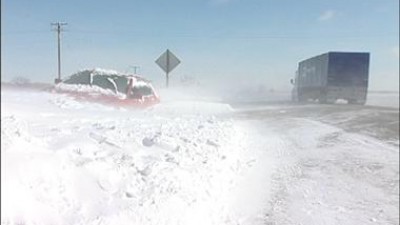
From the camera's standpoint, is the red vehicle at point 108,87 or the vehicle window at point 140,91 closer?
the red vehicle at point 108,87

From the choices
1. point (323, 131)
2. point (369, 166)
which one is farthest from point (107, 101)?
point (323, 131)

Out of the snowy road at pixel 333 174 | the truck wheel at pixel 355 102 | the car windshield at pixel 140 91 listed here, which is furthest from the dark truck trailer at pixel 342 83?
the car windshield at pixel 140 91

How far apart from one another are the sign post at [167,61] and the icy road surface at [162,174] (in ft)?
4.03

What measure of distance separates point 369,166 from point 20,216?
7.91 metres

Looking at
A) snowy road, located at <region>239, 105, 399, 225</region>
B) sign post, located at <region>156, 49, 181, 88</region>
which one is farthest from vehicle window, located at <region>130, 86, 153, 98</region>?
snowy road, located at <region>239, 105, 399, 225</region>

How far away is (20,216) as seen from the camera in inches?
157

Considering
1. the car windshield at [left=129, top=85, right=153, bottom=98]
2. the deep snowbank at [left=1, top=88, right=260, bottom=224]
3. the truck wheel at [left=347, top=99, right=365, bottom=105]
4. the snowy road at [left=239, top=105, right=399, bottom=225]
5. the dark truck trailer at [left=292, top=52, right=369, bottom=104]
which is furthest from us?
the truck wheel at [left=347, top=99, right=365, bottom=105]

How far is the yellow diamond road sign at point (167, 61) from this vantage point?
5922 millimetres

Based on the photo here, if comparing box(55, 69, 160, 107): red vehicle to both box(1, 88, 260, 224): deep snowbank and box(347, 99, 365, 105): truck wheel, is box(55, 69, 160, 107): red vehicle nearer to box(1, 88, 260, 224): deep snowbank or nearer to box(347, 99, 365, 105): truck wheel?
box(1, 88, 260, 224): deep snowbank

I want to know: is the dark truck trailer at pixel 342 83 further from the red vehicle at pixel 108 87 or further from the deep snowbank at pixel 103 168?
the red vehicle at pixel 108 87

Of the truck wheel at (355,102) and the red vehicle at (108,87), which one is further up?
the red vehicle at (108,87)

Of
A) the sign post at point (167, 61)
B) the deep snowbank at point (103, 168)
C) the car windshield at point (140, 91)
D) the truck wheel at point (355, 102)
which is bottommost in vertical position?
the truck wheel at point (355, 102)

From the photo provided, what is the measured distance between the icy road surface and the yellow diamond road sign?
4.04 feet

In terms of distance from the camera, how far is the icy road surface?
14.9ft
